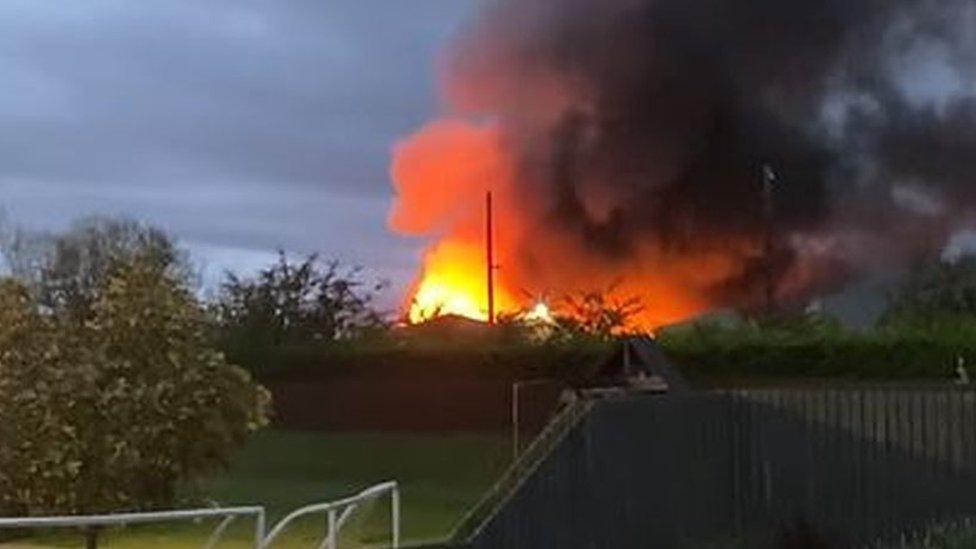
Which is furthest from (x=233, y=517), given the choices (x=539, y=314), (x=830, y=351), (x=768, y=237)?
(x=768, y=237)

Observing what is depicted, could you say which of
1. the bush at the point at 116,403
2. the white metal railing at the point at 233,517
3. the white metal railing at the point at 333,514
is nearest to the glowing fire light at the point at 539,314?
the bush at the point at 116,403

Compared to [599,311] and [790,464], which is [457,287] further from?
[790,464]

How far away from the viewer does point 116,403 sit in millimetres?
22156

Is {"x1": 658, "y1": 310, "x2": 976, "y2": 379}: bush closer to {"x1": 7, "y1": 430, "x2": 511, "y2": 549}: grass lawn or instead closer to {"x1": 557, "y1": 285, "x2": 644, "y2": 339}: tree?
{"x1": 7, "y1": 430, "x2": 511, "y2": 549}: grass lawn

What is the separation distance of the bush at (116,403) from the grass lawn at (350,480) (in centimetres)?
66

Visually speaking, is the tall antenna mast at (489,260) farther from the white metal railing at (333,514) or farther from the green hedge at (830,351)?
the white metal railing at (333,514)

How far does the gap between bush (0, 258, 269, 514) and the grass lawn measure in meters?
0.66

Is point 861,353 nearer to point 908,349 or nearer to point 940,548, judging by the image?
point 908,349

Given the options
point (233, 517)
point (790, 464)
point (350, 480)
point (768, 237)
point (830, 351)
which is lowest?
point (350, 480)

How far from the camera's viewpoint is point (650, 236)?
48781mm

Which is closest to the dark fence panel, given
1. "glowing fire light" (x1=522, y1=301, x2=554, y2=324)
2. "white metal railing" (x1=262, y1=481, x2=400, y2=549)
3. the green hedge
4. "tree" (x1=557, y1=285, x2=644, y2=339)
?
"white metal railing" (x1=262, y1=481, x2=400, y2=549)

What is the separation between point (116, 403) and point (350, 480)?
9.09 m

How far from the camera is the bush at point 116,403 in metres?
22.0

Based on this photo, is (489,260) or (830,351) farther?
(489,260)
